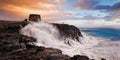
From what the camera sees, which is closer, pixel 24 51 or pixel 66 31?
pixel 24 51

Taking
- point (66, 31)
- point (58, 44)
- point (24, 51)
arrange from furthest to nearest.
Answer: point (66, 31), point (58, 44), point (24, 51)

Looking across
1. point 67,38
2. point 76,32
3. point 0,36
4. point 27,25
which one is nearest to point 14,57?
point 0,36

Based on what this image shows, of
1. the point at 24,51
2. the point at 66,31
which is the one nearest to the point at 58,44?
the point at 66,31

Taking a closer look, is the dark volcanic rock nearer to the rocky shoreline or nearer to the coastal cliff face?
the coastal cliff face

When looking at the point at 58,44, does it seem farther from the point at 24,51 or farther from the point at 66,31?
the point at 24,51

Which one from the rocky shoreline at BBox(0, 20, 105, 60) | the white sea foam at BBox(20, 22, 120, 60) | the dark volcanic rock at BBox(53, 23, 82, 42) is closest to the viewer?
the rocky shoreline at BBox(0, 20, 105, 60)

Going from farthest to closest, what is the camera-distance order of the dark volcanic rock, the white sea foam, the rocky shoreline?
the dark volcanic rock, the white sea foam, the rocky shoreline

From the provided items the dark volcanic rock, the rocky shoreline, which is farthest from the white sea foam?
the rocky shoreline

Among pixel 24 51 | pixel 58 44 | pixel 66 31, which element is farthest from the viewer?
pixel 66 31

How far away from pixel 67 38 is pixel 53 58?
80.5ft

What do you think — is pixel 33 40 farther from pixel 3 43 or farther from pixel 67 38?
pixel 67 38

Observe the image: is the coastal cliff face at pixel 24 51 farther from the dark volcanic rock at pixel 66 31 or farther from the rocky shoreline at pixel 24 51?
the dark volcanic rock at pixel 66 31

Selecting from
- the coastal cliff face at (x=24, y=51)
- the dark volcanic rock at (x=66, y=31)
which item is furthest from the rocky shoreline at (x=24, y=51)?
the dark volcanic rock at (x=66, y=31)

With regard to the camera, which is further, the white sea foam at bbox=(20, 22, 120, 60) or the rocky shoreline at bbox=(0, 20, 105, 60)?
the white sea foam at bbox=(20, 22, 120, 60)
